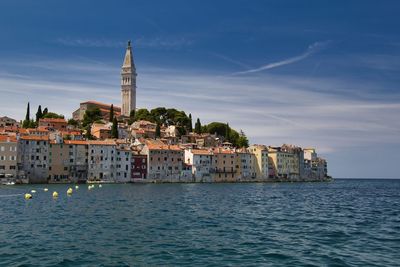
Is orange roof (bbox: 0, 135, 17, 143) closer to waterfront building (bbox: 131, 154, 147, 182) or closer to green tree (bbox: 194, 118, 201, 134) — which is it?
waterfront building (bbox: 131, 154, 147, 182)

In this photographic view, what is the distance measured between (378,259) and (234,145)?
4474 inches

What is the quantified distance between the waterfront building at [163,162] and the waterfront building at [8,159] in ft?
90.3

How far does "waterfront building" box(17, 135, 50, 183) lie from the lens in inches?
3081

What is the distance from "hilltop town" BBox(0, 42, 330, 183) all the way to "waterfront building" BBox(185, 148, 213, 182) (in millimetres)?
94

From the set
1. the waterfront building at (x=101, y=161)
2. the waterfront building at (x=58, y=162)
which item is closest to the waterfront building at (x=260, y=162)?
the waterfront building at (x=101, y=161)

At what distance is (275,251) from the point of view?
52.8 ft

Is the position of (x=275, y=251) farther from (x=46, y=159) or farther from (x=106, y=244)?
(x=46, y=159)

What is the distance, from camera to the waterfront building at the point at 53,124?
103 meters

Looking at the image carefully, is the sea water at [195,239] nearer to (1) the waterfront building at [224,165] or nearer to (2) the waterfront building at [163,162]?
(2) the waterfront building at [163,162]

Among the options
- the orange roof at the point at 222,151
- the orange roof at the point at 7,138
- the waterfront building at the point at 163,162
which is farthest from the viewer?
Answer: the orange roof at the point at 222,151

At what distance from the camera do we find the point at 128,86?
5827 inches

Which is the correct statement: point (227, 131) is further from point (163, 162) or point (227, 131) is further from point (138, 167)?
point (138, 167)

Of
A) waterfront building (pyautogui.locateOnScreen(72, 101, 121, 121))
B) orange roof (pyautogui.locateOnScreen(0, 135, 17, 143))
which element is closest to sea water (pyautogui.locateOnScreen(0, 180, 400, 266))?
orange roof (pyautogui.locateOnScreen(0, 135, 17, 143))

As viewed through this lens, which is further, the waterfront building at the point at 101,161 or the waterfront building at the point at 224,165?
the waterfront building at the point at 224,165
